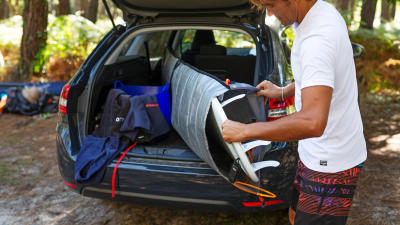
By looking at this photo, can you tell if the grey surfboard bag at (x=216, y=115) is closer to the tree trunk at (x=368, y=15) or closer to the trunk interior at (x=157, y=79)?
the trunk interior at (x=157, y=79)

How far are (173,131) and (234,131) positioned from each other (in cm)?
200

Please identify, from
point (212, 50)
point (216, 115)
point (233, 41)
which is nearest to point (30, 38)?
point (212, 50)

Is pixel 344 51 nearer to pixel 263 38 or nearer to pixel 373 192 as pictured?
pixel 263 38

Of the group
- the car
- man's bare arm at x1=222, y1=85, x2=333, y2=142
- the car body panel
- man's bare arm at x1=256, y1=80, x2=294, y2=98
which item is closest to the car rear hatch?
the car

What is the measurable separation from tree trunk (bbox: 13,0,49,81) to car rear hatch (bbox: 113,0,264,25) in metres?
4.96

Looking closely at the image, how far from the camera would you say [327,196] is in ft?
5.30

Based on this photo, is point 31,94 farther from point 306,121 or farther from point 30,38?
point 306,121

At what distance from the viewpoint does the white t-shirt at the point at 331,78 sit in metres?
1.37

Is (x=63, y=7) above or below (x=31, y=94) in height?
above

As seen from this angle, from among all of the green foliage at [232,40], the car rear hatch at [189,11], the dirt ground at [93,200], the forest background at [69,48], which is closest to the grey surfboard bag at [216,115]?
the car rear hatch at [189,11]

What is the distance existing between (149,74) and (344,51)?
3.34 meters

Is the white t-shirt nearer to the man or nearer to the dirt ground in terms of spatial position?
the man

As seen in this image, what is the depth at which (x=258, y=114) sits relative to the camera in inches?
95.7

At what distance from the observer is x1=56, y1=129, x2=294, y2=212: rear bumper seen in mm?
2539
